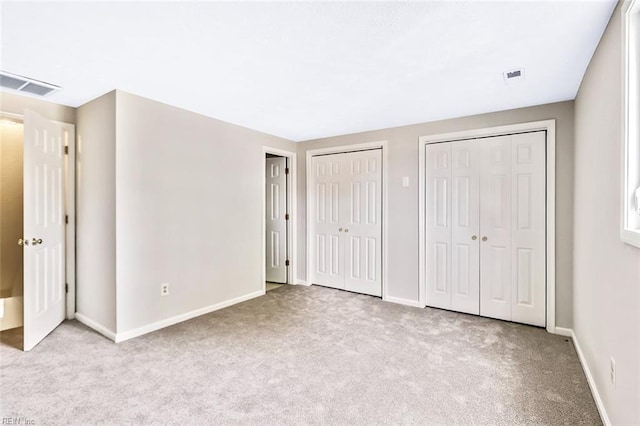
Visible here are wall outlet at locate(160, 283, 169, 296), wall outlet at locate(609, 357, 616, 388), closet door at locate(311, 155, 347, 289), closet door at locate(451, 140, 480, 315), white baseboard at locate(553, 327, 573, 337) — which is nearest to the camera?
wall outlet at locate(609, 357, 616, 388)

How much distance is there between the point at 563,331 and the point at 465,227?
129 cm

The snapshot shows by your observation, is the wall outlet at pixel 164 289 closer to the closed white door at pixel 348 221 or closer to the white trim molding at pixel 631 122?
the closed white door at pixel 348 221

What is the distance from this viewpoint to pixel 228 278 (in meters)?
3.75

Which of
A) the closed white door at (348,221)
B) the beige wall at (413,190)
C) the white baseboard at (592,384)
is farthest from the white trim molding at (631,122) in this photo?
the closed white door at (348,221)

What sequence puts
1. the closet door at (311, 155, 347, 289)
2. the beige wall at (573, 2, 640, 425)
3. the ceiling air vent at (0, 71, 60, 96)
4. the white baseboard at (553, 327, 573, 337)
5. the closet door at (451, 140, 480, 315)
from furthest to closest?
the closet door at (311, 155, 347, 289), the closet door at (451, 140, 480, 315), the white baseboard at (553, 327, 573, 337), the ceiling air vent at (0, 71, 60, 96), the beige wall at (573, 2, 640, 425)

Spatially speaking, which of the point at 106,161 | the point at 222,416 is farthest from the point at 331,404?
the point at 106,161

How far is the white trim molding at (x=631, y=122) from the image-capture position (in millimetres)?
1374

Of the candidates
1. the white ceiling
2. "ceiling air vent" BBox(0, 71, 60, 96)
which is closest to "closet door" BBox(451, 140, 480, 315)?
the white ceiling

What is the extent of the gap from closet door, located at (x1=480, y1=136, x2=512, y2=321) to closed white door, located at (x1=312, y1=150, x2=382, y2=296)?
4.01 ft

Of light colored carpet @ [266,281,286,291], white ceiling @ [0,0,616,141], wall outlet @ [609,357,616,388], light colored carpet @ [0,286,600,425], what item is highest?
white ceiling @ [0,0,616,141]

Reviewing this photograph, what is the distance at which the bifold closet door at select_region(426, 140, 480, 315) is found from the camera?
3.42 m

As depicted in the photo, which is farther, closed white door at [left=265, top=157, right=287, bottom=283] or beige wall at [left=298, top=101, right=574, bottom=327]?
closed white door at [left=265, top=157, right=287, bottom=283]

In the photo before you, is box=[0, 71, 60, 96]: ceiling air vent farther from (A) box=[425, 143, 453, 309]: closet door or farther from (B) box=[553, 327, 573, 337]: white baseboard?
(B) box=[553, 327, 573, 337]: white baseboard

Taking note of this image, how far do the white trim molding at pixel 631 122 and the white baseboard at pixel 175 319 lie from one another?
3.50 metres
